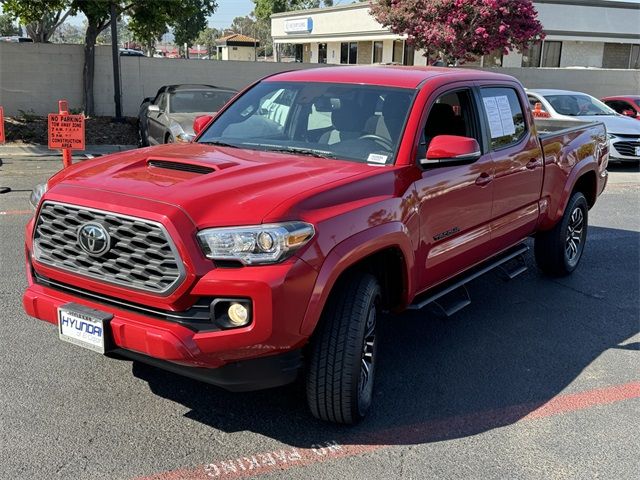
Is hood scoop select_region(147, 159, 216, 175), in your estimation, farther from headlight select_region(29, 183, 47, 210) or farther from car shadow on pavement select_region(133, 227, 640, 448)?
car shadow on pavement select_region(133, 227, 640, 448)

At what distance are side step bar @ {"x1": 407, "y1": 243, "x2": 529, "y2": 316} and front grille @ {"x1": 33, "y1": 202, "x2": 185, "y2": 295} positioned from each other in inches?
64.5

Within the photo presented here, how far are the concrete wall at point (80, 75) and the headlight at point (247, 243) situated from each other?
15505 mm

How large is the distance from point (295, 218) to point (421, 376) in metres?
1.72

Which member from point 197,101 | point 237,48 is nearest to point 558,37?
point 197,101

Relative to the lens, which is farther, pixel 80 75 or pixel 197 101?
pixel 80 75

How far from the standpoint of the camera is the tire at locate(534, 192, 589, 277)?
6.29 metres

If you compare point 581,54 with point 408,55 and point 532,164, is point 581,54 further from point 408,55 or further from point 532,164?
point 532,164

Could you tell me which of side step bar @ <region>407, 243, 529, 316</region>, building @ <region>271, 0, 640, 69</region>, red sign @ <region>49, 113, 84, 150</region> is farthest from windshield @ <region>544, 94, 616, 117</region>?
building @ <region>271, 0, 640, 69</region>

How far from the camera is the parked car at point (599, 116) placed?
1403 cm

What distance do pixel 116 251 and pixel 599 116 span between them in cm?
1365

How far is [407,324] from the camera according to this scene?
17.1ft

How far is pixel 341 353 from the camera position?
132 inches

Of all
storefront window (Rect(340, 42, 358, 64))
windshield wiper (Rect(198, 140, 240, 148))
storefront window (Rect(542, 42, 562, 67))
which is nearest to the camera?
windshield wiper (Rect(198, 140, 240, 148))

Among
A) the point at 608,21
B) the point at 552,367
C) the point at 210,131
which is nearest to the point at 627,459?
the point at 552,367
